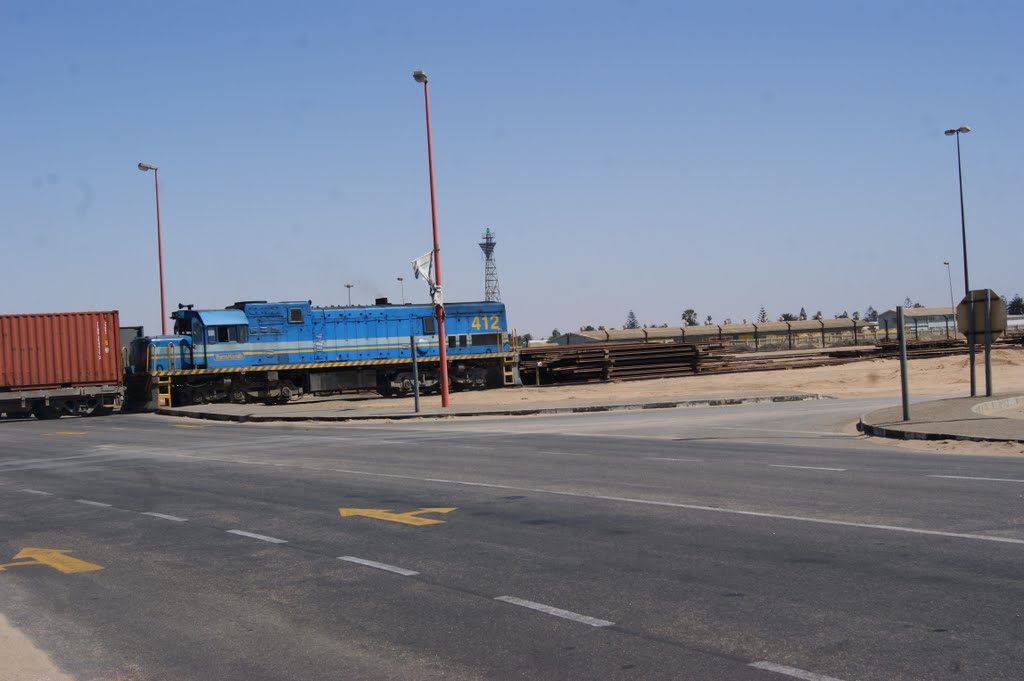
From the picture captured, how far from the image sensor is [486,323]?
A: 4662 cm

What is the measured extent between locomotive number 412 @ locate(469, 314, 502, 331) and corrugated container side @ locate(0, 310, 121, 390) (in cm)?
1536

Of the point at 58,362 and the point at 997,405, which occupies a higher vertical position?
the point at 58,362

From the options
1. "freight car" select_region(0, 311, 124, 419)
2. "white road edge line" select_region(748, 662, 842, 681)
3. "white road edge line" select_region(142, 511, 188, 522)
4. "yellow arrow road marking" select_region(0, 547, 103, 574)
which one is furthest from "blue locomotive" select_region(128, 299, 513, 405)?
"white road edge line" select_region(748, 662, 842, 681)

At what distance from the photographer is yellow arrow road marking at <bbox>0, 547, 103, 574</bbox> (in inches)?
366

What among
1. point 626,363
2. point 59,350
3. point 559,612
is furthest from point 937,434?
point 626,363

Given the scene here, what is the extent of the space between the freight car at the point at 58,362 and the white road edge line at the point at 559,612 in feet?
113

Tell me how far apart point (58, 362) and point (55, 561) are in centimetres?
3071

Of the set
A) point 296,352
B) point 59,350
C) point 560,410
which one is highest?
point 59,350

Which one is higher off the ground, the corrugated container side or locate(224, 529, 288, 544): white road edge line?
the corrugated container side

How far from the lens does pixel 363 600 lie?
7.58 meters

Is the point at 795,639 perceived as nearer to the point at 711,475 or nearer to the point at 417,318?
the point at 711,475

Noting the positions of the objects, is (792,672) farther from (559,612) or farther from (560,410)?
(560,410)

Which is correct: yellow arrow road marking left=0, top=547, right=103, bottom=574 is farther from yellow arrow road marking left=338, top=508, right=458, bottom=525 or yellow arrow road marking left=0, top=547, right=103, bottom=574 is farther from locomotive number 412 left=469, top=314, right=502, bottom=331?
locomotive number 412 left=469, top=314, right=502, bottom=331

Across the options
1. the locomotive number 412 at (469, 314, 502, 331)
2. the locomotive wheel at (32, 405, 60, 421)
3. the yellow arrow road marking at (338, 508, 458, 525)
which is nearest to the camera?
the yellow arrow road marking at (338, 508, 458, 525)
